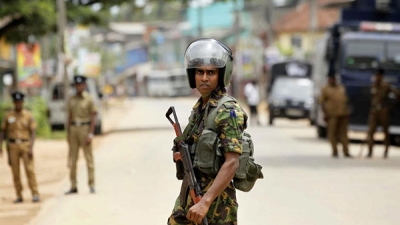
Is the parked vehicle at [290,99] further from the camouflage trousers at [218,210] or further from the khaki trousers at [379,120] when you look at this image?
the camouflage trousers at [218,210]

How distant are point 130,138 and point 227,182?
81.8 feet

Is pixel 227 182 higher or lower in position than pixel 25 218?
higher

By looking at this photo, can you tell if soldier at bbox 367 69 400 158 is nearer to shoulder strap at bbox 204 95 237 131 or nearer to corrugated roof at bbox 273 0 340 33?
shoulder strap at bbox 204 95 237 131

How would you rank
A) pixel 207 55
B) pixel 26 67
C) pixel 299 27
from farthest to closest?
pixel 299 27
pixel 26 67
pixel 207 55

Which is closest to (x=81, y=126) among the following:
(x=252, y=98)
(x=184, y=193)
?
(x=184, y=193)

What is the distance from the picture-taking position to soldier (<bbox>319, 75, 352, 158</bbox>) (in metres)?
21.2

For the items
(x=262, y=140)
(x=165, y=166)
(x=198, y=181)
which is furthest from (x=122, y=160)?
(x=198, y=181)

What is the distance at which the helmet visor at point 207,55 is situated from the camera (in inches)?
234

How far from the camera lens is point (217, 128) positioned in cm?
587

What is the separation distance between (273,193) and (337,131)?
7.71 metres

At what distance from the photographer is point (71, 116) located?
14.8 m

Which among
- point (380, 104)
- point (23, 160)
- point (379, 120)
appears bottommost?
point (379, 120)

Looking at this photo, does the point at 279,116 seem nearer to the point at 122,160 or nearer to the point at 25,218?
the point at 122,160

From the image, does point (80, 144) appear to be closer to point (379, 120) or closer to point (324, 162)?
point (324, 162)
